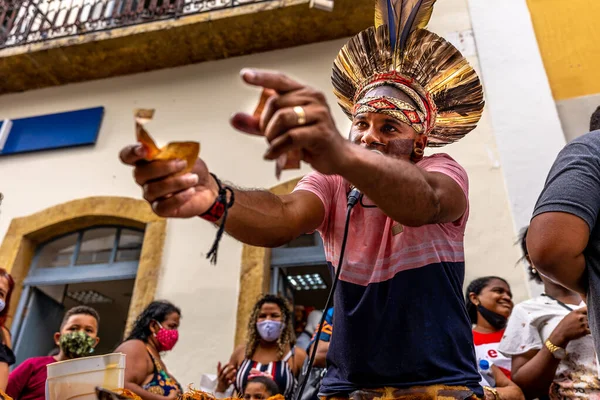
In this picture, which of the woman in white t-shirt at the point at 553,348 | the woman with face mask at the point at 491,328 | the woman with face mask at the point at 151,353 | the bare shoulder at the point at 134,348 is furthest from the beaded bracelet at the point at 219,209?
the bare shoulder at the point at 134,348

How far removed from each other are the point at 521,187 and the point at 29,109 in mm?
6490

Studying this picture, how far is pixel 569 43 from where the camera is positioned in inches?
215

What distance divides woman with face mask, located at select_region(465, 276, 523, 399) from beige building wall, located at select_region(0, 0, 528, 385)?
0.72 m

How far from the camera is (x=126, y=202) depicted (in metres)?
5.91

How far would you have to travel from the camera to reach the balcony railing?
6.78 metres

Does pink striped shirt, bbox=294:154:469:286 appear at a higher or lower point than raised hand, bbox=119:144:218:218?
higher

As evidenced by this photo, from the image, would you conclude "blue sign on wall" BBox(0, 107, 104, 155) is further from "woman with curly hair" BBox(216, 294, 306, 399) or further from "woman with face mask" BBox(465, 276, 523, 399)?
"woman with face mask" BBox(465, 276, 523, 399)

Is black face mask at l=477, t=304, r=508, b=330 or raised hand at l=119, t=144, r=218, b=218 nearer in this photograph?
raised hand at l=119, t=144, r=218, b=218

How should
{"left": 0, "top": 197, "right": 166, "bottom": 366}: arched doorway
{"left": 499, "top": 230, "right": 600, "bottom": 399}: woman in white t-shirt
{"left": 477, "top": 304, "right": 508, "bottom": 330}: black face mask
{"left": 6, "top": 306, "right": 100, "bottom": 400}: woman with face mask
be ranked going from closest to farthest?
{"left": 499, "top": 230, "right": 600, "bottom": 399}: woman in white t-shirt
{"left": 6, "top": 306, "right": 100, "bottom": 400}: woman with face mask
{"left": 477, "top": 304, "right": 508, "bottom": 330}: black face mask
{"left": 0, "top": 197, "right": 166, "bottom": 366}: arched doorway

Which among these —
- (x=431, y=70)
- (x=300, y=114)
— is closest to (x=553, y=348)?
(x=431, y=70)

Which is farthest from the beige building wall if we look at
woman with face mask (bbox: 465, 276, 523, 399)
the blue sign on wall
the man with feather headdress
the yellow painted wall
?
the man with feather headdress

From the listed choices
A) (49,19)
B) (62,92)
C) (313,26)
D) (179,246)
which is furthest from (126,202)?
(49,19)

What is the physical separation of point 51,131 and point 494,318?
593 cm

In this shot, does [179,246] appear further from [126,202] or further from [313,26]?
[313,26]
